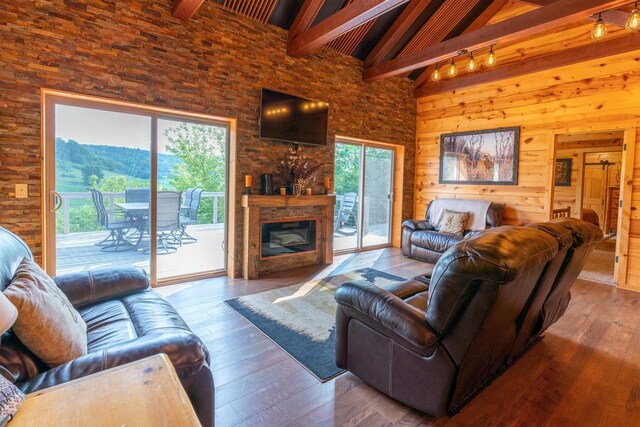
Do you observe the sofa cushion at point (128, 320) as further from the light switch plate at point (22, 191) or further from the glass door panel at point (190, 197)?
the glass door panel at point (190, 197)

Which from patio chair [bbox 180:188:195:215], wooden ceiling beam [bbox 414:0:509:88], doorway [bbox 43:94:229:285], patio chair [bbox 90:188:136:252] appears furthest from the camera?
wooden ceiling beam [bbox 414:0:509:88]

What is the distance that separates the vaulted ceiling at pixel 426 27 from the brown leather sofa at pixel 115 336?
278cm

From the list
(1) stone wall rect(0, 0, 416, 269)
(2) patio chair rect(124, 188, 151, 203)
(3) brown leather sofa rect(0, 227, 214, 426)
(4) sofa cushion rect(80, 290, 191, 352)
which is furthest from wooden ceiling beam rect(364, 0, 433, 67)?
(4) sofa cushion rect(80, 290, 191, 352)

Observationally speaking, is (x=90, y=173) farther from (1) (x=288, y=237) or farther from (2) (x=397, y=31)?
(2) (x=397, y=31)

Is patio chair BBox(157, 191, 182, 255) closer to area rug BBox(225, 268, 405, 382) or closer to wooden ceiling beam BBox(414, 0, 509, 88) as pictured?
area rug BBox(225, 268, 405, 382)

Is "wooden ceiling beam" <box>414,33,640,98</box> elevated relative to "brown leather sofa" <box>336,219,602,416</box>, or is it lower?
elevated

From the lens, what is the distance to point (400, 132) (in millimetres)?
6133

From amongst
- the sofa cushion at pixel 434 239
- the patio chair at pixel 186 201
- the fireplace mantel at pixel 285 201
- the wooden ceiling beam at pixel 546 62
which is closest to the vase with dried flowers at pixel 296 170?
the fireplace mantel at pixel 285 201

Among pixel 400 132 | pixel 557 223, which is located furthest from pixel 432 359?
pixel 400 132

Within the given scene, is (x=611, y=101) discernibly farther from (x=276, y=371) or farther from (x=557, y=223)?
(x=276, y=371)

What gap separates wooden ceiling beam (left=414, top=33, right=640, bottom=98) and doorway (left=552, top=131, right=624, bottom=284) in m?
3.46

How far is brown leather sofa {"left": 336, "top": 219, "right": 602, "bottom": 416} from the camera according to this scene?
139 cm

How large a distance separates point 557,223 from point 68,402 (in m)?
2.42

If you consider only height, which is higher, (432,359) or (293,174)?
(293,174)
